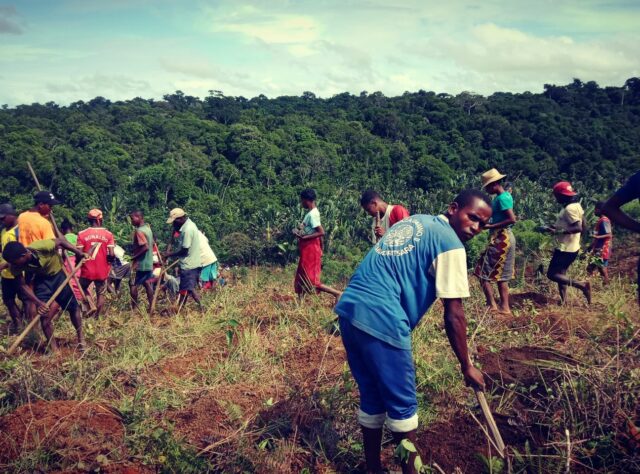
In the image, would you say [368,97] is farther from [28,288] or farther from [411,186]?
[28,288]

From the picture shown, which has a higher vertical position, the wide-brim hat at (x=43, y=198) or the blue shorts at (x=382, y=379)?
the wide-brim hat at (x=43, y=198)

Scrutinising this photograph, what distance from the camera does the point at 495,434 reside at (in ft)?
8.96

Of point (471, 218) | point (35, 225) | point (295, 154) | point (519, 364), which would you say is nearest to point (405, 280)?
point (471, 218)

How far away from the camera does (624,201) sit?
3.33m

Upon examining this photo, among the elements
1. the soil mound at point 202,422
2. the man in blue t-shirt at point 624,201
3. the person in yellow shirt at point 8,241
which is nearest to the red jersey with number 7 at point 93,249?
the person in yellow shirt at point 8,241

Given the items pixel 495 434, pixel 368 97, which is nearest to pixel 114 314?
pixel 495 434

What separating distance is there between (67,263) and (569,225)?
521 cm

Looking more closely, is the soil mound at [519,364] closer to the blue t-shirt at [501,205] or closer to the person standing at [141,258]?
the blue t-shirt at [501,205]

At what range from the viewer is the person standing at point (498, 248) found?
5.52 metres

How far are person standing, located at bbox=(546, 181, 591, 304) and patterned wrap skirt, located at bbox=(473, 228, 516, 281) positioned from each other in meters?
0.49

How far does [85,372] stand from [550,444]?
10.5ft

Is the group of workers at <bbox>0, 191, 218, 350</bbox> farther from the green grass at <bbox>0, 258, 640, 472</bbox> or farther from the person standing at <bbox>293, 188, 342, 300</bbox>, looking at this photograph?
the person standing at <bbox>293, 188, 342, 300</bbox>

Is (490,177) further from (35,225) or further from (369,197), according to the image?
(35,225)

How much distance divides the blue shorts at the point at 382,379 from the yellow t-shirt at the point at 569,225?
11.5 ft
